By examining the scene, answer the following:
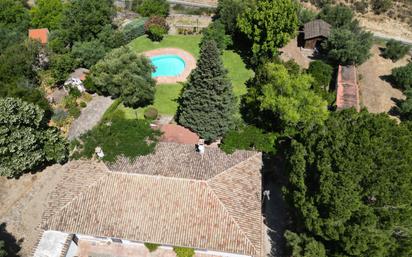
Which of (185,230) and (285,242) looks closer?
(185,230)

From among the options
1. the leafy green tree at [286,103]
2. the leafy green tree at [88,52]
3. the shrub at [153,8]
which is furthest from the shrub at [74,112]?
the shrub at [153,8]

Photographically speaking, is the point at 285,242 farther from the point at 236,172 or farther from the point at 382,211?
the point at 382,211

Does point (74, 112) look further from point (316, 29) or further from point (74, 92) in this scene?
Result: point (316, 29)

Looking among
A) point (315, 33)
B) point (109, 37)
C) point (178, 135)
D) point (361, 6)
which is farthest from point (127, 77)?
point (361, 6)

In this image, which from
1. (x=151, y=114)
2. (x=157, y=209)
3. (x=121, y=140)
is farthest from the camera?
(x=151, y=114)

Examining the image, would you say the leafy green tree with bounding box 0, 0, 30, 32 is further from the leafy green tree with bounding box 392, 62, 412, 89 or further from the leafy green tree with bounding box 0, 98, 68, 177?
the leafy green tree with bounding box 392, 62, 412, 89

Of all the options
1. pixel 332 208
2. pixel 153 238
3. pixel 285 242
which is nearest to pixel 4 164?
pixel 153 238

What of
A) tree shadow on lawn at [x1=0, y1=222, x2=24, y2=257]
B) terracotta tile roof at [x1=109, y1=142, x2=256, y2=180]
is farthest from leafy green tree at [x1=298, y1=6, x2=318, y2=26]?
tree shadow on lawn at [x1=0, y1=222, x2=24, y2=257]
